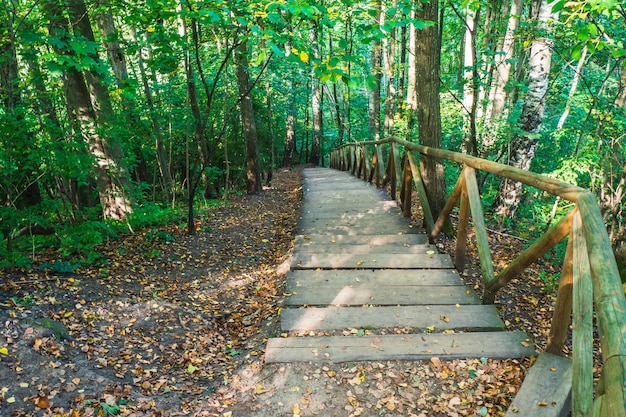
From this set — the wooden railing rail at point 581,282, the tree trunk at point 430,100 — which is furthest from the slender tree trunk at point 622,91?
the wooden railing rail at point 581,282

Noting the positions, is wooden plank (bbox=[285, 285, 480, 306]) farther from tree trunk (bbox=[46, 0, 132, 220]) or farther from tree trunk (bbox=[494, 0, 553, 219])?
tree trunk (bbox=[494, 0, 553, 219])

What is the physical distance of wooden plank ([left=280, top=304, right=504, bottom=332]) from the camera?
10.6 ft

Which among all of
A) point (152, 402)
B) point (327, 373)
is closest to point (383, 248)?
point (327, 373)

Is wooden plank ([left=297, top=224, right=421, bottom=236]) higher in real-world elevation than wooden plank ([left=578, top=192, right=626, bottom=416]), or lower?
lower

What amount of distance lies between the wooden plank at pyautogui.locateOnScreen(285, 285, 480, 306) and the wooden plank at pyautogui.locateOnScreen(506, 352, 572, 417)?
1.11 metres

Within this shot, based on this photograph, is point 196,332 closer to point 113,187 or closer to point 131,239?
point 131,239

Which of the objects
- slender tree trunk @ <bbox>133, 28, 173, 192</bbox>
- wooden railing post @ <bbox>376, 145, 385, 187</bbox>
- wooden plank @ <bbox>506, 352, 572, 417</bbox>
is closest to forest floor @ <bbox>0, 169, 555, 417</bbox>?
wooden plank @ <bbox>506, 352, 572, 417</bbox>

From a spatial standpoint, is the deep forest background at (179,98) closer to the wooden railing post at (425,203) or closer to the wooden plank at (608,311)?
the wooden railing post at (425,203)

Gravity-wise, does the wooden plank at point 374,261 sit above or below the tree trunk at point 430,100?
below

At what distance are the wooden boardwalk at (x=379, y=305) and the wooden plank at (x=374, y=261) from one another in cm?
1

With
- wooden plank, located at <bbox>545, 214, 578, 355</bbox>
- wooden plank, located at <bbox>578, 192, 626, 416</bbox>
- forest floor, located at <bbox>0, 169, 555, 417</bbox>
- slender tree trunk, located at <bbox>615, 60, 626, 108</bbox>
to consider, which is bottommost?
forest floor, located at <bbox>0, 169, 555, 417</bbox>

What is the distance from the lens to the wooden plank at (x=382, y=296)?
364 centimetres

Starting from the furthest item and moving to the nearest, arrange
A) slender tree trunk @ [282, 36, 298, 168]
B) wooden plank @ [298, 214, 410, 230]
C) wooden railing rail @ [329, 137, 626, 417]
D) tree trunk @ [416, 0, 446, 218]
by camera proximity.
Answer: slender tree trunk @ [282, 36, 298, 168] → wooden plank @ [298, 214, 410, 230] → tree trunk @ [416, 0, 446, 218] → wooden railing rail @ [329, 137, 626, 417]

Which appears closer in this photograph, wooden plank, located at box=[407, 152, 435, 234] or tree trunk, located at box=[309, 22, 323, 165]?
wooden plank, located at box=[407, 152, 435, 234]
